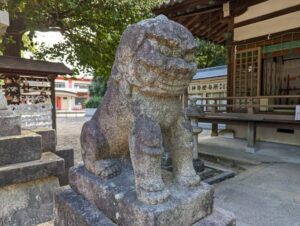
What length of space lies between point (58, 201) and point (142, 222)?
0.87m

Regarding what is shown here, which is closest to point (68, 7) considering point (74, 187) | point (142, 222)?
point (74, 187)

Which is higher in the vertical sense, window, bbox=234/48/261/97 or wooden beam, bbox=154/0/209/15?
wooden beam, bbox=154/0/209/15

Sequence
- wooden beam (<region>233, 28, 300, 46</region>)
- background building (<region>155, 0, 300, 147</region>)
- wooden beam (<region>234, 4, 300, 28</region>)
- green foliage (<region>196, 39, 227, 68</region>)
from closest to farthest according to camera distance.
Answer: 1. background building (<region>155, 0, 300, 147</region>)
2. wooden beam (<region>234, 4, 300, 28</region>)
3. wooden beam (<region>233, 28, 300, 46</region>)
4. green foliage (<region>196, 39, 227, 68</region>)

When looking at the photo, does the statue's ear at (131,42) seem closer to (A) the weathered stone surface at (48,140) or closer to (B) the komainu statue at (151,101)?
(B) the komainu statue at (151,101)

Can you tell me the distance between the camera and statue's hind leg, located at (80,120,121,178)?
1.53 m

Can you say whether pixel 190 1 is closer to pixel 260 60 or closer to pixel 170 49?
pixel 260 60

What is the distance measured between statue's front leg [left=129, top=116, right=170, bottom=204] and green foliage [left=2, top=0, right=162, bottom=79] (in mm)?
6586

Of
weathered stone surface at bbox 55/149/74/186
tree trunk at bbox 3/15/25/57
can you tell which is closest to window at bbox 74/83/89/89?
tree trunk at bbox 3/15/25/57

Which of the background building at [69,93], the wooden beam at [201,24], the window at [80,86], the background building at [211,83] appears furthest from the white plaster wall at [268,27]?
the window at [80,86]

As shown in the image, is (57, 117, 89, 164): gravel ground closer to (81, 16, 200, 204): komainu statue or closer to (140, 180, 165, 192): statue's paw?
(81, 16, 200, 204): komainu statue

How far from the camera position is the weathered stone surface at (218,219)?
1338mm

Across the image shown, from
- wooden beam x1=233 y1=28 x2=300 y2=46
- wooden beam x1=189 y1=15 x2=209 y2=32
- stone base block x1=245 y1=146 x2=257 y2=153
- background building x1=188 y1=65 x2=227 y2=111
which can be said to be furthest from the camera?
background building x1=188 y1=65 x2=227 y2=111

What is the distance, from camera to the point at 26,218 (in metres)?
2.70

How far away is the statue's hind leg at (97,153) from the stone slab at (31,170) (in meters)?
1.36
